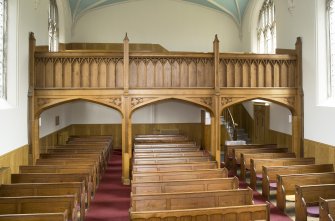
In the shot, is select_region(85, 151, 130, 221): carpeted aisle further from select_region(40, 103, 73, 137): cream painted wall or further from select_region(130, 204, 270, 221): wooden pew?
select_region(40, 103, 73, 137): cream painted wall

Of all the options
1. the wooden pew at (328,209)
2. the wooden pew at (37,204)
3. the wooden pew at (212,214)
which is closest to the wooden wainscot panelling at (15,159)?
the wooden pew at (37,204)

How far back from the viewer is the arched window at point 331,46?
34.0 feet

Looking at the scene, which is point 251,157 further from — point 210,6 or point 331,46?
point 210,6

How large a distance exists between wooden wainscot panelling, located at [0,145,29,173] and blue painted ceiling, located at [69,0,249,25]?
979 centimetres

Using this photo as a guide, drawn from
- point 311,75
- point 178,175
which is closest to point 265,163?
point 178,175

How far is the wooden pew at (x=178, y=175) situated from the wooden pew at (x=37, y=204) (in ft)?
6.86

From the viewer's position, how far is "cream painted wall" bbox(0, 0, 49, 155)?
8.93 m

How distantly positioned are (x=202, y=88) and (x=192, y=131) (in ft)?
28.4

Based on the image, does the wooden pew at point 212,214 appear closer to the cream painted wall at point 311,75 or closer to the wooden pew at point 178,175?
the wooden pew at point 178,175

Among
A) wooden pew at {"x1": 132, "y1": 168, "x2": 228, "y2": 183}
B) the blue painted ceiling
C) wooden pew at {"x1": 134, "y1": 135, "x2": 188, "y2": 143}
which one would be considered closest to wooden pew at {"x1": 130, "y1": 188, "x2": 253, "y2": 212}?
wooden pew at {"x1": 132, "y1": 168, "x2": 228, "y2": 183}

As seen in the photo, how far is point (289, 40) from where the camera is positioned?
40.9 ft

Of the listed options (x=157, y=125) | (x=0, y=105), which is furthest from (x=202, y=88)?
(x=157, y=125)

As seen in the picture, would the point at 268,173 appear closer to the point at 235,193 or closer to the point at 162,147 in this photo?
the point at 235,193

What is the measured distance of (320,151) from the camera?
34.3 ft
